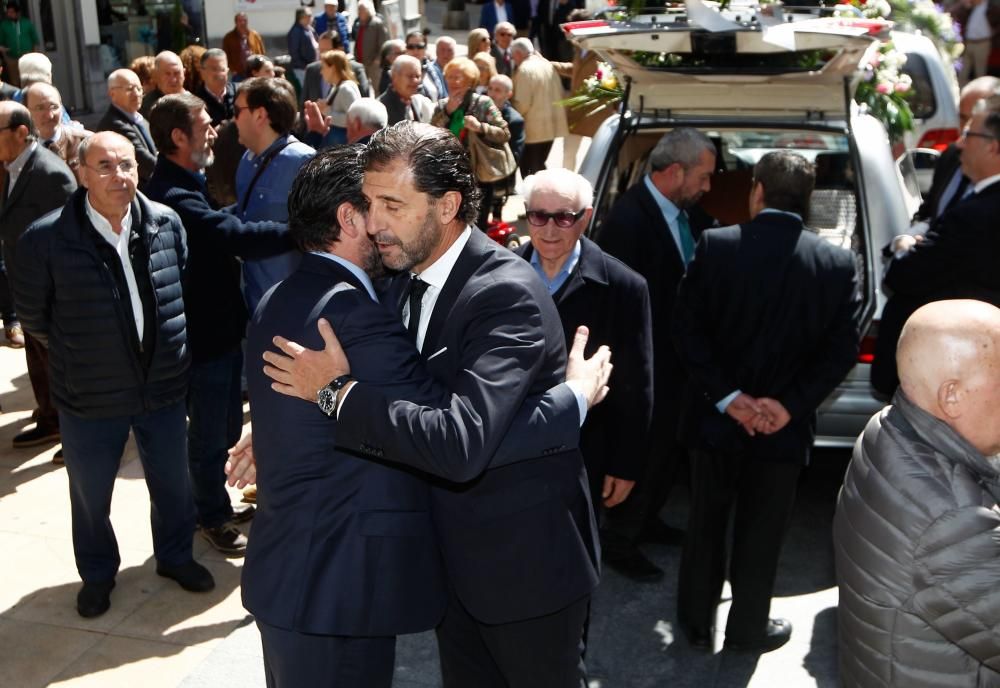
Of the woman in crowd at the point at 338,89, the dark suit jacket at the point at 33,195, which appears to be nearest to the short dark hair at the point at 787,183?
the dark suit jacket at the point at 33,195

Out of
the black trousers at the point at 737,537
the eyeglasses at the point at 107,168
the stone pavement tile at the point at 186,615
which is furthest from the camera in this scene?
the stone pavement tile at the point at 186,615

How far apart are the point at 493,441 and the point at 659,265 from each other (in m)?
2.53

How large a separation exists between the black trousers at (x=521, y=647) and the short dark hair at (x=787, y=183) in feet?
5.99

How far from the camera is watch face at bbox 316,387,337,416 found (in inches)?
109

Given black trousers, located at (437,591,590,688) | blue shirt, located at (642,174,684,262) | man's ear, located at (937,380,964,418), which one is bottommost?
black trousers, located at (437,591,590,688)

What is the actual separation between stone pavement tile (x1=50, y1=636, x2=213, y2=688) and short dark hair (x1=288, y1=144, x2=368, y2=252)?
89.0 inches

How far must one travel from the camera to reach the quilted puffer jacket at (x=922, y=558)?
2430mm

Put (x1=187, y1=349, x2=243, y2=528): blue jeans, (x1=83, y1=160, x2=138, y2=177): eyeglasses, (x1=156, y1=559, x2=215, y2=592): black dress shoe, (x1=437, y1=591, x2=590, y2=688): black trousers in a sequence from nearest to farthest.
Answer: (x1=437, y1=591, x2=590, y2=688): black trousers < (x1=83, y1=160, x2=138, y2=177): eyeglasses < (x1=156, y1=559, x2=215, y2=592): black dress shoe < (x1=187, y1=349, x2=243, y2=528): blue jeans

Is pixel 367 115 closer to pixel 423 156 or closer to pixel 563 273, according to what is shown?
pixel 563 273

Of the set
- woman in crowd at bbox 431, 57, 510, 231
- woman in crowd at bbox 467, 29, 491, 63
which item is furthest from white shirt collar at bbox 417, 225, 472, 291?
woman in crowd at bbox 467, 29, 491, 63

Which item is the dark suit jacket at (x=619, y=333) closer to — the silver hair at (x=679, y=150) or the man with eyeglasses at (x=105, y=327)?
the silver hair at (x=679, y=150)

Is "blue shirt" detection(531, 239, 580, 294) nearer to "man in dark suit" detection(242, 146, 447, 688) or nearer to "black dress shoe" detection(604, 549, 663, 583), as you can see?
"man in dark suit" detection(242, 146, 447, 688)

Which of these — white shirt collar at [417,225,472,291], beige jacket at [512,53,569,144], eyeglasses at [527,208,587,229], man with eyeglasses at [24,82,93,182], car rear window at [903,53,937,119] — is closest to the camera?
white shirt collar at [417,225,472,291]

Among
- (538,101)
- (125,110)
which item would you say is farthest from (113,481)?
(538,101)
